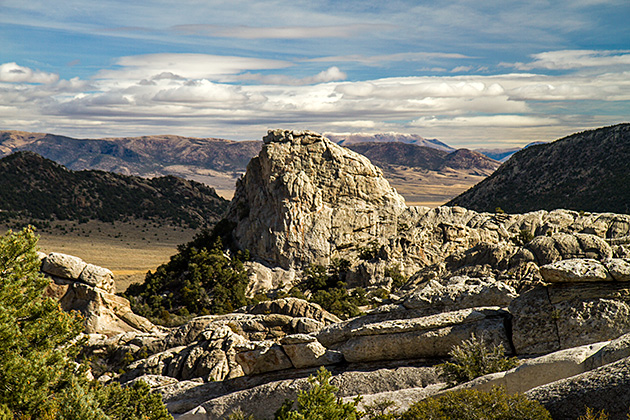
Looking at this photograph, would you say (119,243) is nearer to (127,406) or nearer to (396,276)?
(396,276)

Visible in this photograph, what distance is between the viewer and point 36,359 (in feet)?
54.3

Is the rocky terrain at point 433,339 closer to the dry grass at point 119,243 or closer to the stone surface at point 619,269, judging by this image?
the stone surface at point 619,269

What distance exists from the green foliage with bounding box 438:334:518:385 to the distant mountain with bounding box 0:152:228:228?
11332 centimetres

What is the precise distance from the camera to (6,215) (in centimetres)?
10906

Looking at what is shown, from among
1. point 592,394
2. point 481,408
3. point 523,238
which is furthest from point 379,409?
point 523,238

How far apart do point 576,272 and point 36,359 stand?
19.1 meters

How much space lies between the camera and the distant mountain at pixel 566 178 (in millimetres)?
97062

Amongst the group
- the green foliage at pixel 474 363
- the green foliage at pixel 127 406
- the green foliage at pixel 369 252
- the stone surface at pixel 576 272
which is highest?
the stone surface at pixel 576 272

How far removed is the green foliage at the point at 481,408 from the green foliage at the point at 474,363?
308 cm

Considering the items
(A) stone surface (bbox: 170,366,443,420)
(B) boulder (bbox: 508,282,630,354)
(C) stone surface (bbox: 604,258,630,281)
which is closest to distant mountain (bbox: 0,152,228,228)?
(A) stone surface (bbox: 170,366,443,420)

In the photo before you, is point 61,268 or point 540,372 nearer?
point 540,372

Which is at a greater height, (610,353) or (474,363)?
(610,353)

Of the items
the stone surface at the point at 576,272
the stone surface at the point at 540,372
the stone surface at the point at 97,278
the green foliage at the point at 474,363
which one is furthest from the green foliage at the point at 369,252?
the stone surface at the point at 540,372

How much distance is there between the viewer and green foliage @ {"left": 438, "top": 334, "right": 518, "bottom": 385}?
17.7 meters
